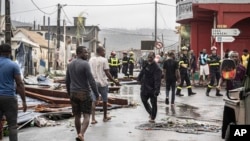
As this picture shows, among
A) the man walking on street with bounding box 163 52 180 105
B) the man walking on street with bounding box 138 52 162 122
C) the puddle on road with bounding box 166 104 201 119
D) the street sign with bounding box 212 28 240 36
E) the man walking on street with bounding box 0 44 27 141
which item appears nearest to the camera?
the man walking on street with bounding box 0 44 27 141

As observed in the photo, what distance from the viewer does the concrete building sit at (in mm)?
28203

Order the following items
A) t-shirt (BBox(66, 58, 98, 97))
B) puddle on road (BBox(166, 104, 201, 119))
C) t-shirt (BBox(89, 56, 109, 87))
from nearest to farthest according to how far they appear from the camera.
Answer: t-shirt (BBox(66, 58, 98, 97)), t-shirt (BBox(89, 56, 109, 87)), puddle on road (BBox(166, 104, 201, 119))

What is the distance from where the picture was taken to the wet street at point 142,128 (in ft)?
32.6

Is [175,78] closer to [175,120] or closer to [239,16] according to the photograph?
[175,120]

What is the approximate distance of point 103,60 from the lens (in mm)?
11688

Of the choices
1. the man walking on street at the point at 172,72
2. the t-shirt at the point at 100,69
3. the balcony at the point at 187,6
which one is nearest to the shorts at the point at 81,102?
the t-shirt at the point at 100,69

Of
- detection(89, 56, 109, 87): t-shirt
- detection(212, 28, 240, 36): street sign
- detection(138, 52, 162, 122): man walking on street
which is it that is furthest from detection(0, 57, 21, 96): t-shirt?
detection(212, 28, 240, 36): street sign

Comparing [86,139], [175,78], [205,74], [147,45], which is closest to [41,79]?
[205,74]

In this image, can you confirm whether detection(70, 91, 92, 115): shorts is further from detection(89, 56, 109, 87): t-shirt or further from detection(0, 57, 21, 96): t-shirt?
detection(89, 56, 109, 87): t-shirt

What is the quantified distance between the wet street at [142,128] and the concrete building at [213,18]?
13741 millimetres

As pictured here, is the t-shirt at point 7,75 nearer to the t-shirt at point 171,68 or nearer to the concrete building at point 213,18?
the t-shirt at point 171,68

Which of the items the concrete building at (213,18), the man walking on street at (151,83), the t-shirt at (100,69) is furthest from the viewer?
the concrete building at (213,18)

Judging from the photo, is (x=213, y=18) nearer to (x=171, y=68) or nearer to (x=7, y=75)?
(x=171, y=68)

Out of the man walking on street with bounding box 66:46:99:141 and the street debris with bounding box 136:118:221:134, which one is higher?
the man walking on street with bounding box 66:46:99:141
